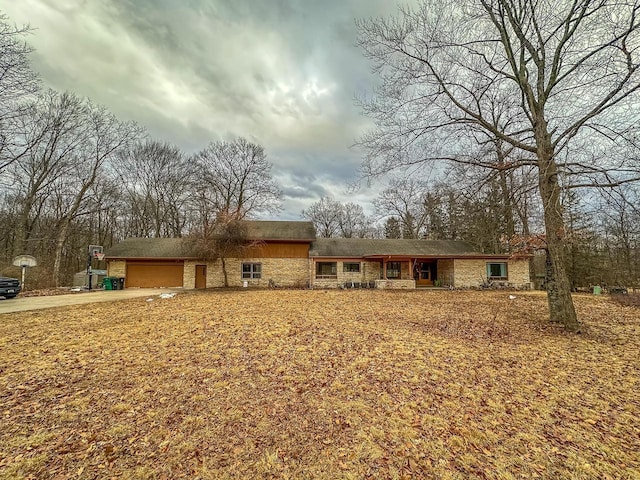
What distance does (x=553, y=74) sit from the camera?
7691 mm

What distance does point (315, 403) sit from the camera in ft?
12.2

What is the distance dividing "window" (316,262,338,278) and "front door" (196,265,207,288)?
8.14m

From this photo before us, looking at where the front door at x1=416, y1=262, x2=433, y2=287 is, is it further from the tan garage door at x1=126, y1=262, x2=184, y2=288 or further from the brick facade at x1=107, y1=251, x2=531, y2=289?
the tan garage door at x1=126, y1=262, x2=184, y2=288

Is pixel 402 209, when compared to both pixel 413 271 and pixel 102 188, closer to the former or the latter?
pixel 413 271

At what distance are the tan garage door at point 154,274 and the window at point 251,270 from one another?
4.74m

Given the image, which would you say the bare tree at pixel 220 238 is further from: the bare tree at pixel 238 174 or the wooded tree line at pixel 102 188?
the bare tree at pixel 238 174

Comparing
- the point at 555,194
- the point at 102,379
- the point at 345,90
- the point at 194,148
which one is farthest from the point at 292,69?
the point at 194,148

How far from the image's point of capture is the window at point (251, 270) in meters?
20.2

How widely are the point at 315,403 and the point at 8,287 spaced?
16377 millimetres

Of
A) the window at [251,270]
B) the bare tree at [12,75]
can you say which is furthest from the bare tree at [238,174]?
the bare tree at [12,75]

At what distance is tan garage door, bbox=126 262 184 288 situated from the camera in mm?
19953

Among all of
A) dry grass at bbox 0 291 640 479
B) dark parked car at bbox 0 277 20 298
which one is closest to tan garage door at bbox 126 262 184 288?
dark parked car at bbox 0 277 20 298

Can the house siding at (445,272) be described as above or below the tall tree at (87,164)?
below

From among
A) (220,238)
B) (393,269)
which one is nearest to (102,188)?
(220,238)
